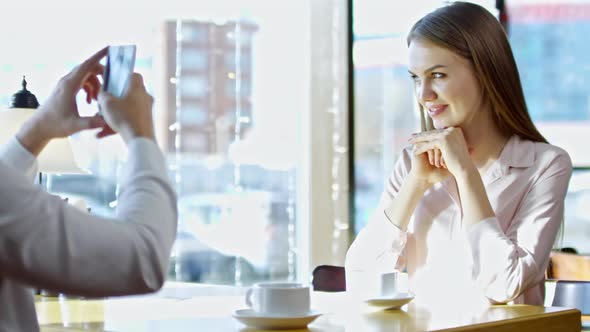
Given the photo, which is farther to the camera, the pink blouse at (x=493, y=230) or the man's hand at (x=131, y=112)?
the pink blouse at (x=493, y=230)

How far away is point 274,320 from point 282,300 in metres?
0.05

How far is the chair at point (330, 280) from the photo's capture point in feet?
9.47

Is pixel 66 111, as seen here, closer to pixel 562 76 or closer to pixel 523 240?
pixel 523 240

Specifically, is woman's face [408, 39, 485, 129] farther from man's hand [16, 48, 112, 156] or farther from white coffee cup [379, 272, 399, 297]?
man's hand [16, 48, 112, 156]

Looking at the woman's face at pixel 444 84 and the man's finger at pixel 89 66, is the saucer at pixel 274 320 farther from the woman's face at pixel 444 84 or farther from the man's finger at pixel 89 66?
the woman's face at pixel 444 84

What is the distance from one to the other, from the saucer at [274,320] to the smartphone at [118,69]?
548 millimetres

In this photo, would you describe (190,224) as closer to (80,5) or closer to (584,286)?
(80,5)

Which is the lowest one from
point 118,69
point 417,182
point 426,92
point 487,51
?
point 417,182

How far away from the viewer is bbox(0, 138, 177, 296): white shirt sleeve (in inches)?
41.4

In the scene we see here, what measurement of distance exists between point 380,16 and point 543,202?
9.52ft

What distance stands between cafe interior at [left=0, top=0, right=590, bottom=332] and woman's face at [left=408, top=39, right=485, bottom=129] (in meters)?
1.59

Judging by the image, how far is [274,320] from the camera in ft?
5.59

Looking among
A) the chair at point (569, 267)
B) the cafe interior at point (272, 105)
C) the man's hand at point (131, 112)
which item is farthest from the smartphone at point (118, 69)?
the chair at point (569, 267)

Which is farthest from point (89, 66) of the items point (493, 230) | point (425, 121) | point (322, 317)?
point (425, 121)
